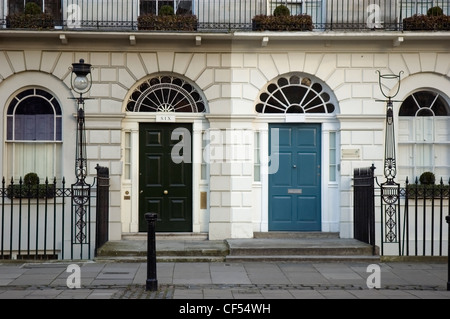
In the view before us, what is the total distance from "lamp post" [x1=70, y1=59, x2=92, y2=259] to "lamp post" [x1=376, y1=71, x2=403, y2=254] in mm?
Answer: 6152

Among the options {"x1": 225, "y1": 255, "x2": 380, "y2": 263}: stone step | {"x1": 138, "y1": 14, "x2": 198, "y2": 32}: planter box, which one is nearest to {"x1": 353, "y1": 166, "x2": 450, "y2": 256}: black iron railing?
{"x1": 225, "y1": 255, "x2": 380, "y2": 263}: stone step

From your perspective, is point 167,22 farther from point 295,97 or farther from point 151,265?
point 151,265

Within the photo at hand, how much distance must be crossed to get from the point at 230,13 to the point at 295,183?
168 inches

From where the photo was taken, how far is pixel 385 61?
1645cm

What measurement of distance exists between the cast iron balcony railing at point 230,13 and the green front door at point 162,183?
100 inches

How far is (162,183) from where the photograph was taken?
1656 centimetres

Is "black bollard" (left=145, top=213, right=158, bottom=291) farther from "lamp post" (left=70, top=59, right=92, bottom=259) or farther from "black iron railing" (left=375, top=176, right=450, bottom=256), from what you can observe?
"black iron railing" (left=375, top=176, right=450, bottom=256)

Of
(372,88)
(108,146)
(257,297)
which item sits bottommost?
(257,297)

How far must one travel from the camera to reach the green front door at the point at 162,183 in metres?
16.5

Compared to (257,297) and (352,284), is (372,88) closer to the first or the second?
(352,284)

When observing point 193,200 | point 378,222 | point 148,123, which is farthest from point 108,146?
point 378,222

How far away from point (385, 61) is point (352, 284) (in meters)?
6.56

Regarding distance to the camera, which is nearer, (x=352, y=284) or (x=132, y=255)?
(x=352, y=284)

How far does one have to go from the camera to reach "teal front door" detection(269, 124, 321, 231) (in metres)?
16.6
